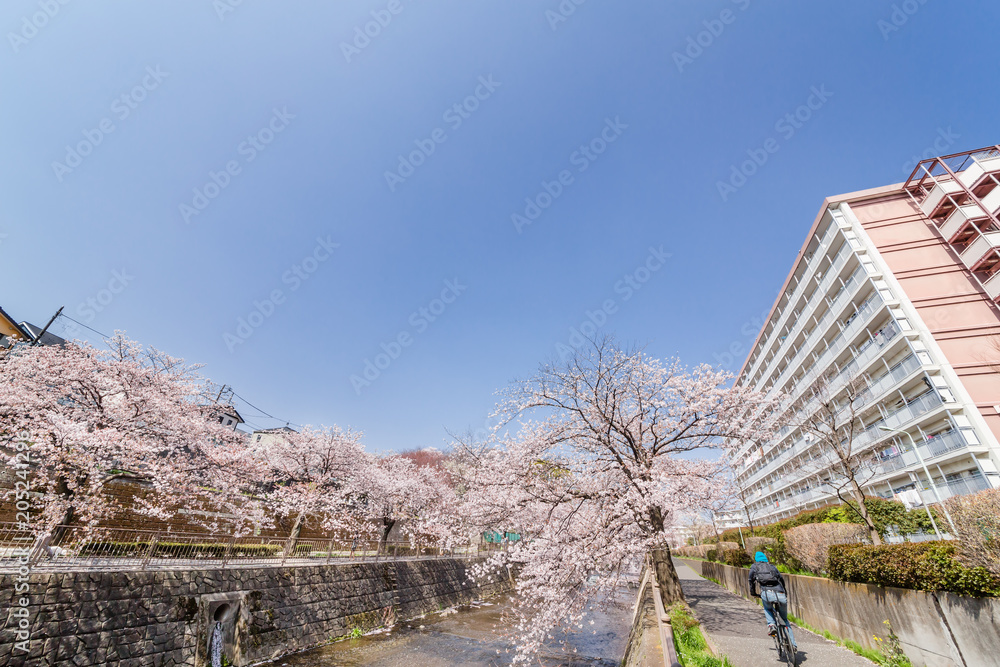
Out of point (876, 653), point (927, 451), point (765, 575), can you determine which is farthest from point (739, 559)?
point (765, 575)

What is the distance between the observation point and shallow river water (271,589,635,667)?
12.4 metres

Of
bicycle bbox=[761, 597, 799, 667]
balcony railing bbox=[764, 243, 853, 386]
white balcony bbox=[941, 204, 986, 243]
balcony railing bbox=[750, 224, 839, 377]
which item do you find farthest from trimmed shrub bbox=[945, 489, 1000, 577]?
balcony railing bbox=[750, 224, 839, 377]

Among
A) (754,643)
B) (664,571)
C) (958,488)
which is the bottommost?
(754,643)

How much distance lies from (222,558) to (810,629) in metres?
17.6

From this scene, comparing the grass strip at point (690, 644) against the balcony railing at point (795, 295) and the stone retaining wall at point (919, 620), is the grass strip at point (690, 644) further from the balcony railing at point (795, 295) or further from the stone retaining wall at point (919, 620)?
the balcony railing at point (795, 295)

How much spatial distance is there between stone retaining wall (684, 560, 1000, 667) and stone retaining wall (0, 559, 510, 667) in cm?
1547

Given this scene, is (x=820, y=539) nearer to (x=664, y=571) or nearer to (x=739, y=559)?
(x=664, y=571)

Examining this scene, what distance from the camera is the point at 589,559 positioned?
30.6 ft

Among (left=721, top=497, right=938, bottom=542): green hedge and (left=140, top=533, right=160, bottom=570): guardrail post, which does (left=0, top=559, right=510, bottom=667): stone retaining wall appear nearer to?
(left=140, top=533, right=160, bottom=570): guardrail post

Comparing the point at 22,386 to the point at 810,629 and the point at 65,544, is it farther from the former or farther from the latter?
the point at 810,629

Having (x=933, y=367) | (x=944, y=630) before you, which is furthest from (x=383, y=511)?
(x=933, y=367)

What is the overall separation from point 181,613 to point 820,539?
18.2 m

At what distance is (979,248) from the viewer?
75.2 ft

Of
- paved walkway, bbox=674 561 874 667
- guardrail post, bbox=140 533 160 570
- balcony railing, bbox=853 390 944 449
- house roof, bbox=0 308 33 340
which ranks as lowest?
paved walkway, bbox=674 561 874 667
